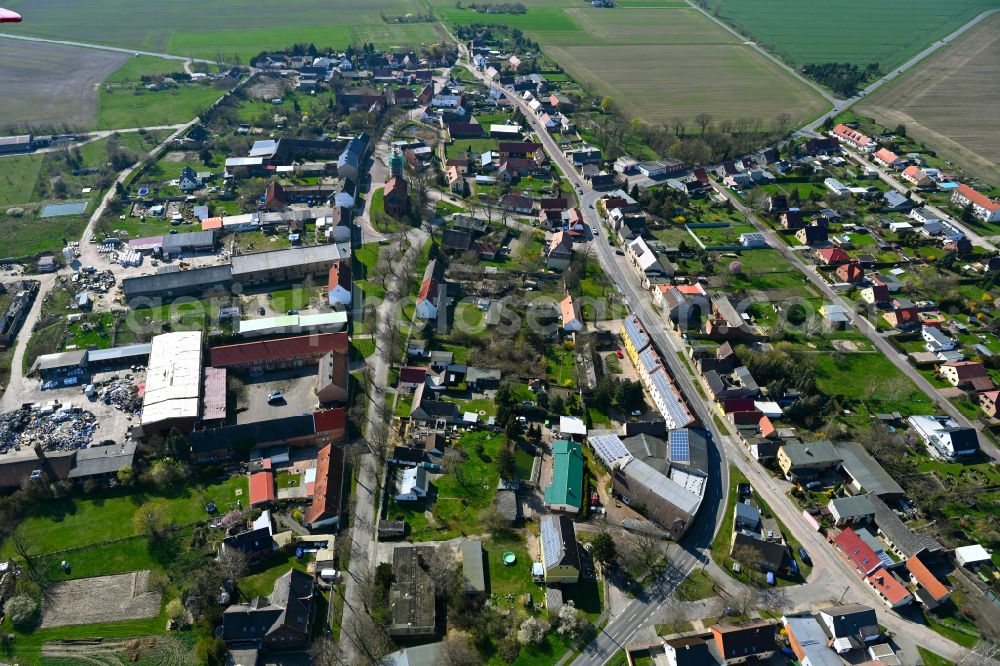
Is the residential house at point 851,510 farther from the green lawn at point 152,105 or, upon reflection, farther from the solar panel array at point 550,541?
the green lawn at point 152,105

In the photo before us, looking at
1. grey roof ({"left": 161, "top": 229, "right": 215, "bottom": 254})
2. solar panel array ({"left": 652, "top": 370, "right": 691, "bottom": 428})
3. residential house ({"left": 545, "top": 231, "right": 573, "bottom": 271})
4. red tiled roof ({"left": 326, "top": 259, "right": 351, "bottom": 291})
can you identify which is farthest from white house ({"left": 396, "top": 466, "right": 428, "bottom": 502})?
grey roof ({"left": 161, "top": 229, "right": 215, "bottom": 254})

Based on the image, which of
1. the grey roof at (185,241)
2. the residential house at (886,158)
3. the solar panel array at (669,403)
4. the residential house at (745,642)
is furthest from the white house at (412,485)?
the residential house at (886,158)

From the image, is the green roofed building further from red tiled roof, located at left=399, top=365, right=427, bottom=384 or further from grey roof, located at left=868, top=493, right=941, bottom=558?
grey roof, located at left=868, top=493, right=941, bottom=558

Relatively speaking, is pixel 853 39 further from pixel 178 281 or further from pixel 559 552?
pixel 559 552

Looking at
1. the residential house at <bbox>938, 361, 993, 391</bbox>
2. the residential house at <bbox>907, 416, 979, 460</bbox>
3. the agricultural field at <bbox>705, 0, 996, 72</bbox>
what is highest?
the agricultural field at <bbox>705, 0, 996, 72</bbox>

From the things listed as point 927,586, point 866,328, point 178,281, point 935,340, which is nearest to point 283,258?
point 178,281

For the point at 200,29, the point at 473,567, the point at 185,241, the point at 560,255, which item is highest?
the point at 200,29
